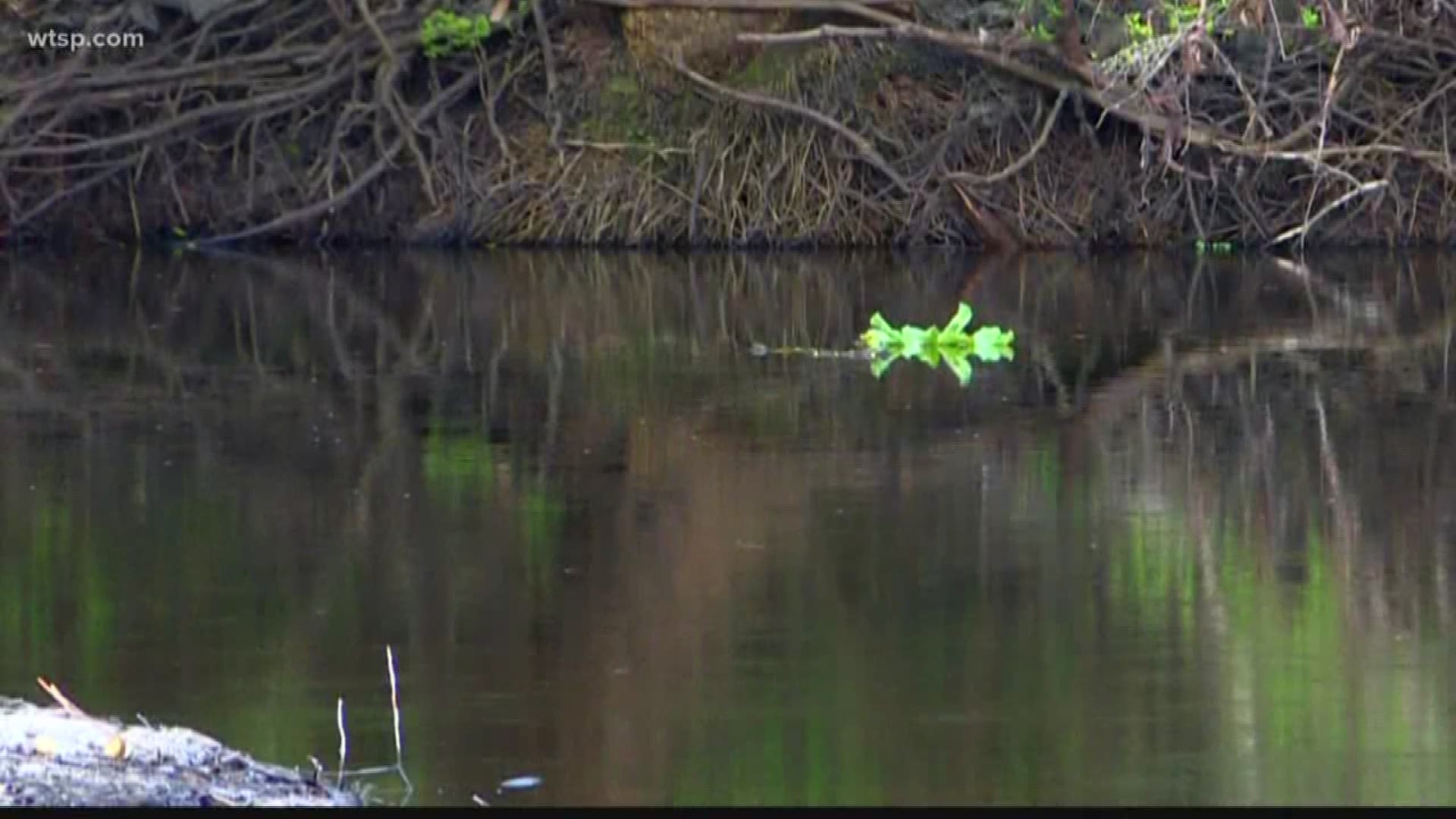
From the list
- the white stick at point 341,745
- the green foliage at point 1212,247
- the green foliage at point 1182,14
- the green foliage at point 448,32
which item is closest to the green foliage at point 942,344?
the green foliage at point 1182,14

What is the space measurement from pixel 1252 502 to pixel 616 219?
10.3 metres

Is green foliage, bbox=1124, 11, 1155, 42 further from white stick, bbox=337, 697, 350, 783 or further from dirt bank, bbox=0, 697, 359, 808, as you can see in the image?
dirt bank, bbox=0, 697, 359, 808

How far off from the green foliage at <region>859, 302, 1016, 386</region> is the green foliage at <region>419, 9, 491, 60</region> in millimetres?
6557

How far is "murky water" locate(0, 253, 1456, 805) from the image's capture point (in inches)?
195

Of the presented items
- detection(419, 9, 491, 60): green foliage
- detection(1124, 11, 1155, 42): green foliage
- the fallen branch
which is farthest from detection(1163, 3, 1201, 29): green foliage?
detection(419, 9, 491, 60): green foliage

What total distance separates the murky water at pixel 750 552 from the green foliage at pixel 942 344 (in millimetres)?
188

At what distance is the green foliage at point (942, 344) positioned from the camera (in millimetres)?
11109

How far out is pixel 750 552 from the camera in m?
6.83

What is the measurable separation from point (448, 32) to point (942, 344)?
22.5 ft

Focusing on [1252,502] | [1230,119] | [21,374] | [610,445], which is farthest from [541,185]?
[1252,502]

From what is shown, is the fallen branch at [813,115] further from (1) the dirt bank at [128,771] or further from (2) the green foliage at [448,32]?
(1) the dirt bank at [128,771]
